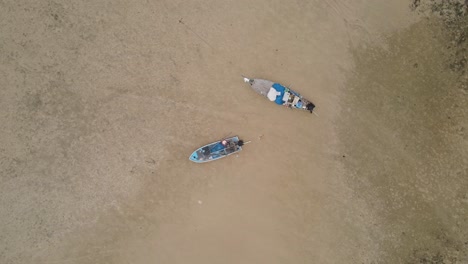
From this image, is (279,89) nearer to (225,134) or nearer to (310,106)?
(310,106)

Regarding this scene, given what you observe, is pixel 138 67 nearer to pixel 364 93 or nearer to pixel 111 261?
pixel 111 261

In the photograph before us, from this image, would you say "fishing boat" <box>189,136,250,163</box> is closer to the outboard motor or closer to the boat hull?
the boat hull

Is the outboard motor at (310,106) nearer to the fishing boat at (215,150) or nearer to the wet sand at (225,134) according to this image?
the wet sand at (225,134)

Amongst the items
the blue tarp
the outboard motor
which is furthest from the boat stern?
the outboard motor

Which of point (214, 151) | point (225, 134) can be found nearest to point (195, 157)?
point (214, 151)

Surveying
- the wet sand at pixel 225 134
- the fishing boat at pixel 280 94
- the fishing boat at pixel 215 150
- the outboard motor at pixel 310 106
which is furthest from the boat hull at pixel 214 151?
the outboard motor at pixel 310 106
